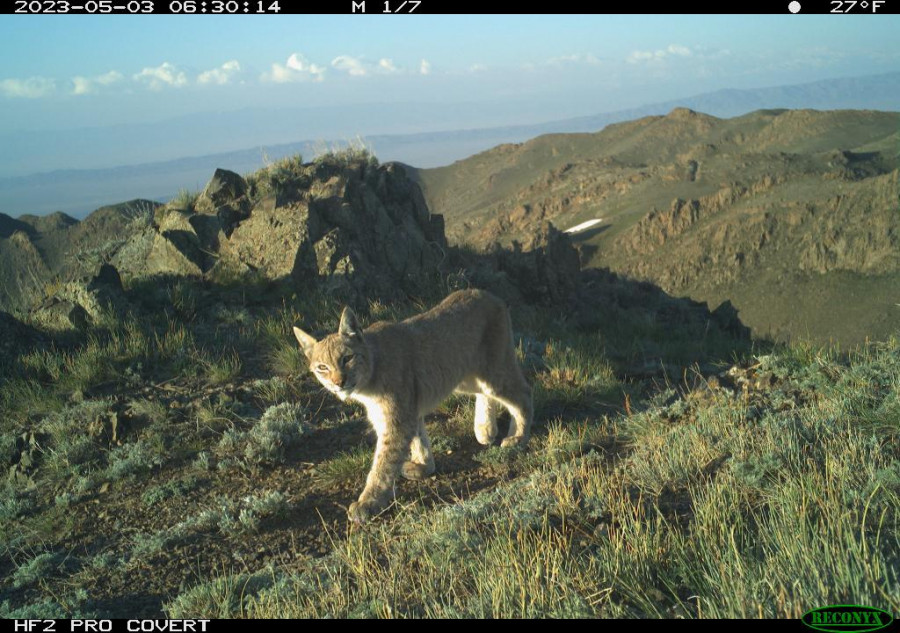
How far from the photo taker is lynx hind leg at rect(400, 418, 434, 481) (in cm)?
640

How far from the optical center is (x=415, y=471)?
639cm

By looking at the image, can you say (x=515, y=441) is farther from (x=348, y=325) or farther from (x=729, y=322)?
(x=729, y=322)

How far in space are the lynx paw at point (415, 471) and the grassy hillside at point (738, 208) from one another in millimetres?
11499

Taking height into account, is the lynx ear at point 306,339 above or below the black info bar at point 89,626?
above

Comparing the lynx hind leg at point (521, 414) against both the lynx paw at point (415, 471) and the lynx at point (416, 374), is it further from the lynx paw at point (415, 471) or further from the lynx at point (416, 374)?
the lynx paw at point (415, 471)

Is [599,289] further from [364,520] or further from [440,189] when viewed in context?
[440,189]

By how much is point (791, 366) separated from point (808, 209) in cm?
3098

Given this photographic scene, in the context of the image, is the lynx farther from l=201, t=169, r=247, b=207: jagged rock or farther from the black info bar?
l=201, t=169, r=247, b=207: jagged rock

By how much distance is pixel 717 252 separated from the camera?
3519cm

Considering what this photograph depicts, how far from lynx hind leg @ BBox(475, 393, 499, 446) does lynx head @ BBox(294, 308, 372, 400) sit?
167cm

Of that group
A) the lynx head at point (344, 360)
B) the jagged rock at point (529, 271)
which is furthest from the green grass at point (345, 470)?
the jagged rock at point (529, 271)

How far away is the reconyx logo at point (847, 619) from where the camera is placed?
115 inches

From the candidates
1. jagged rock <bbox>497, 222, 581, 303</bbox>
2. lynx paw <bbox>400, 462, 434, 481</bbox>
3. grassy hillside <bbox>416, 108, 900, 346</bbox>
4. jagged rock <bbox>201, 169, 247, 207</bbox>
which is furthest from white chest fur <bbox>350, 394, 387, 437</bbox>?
grassy hillside <bbox>416, 108, 900, 346</bbox>

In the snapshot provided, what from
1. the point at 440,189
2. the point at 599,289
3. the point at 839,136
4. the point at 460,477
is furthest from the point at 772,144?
the point at 460,477
